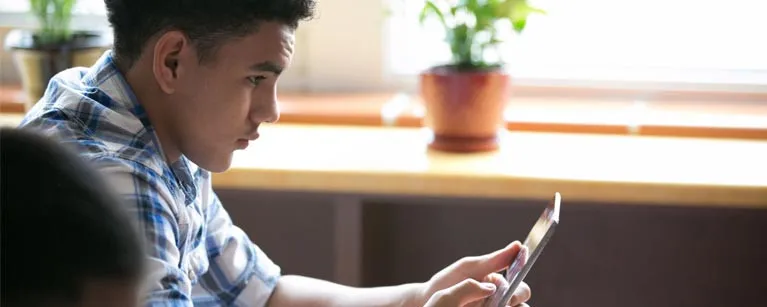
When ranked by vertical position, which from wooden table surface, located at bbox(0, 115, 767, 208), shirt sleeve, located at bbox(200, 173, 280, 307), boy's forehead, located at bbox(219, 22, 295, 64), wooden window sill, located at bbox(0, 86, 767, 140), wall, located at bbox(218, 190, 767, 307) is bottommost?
wall, located at bbox(218, 190, 767, 307)

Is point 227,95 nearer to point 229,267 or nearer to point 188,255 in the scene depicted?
point 188,255

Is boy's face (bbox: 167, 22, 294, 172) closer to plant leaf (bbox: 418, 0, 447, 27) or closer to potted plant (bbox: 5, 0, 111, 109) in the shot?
plant leaf (bbox: 418, 0, 447, 27)

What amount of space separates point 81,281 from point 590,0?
1572mm

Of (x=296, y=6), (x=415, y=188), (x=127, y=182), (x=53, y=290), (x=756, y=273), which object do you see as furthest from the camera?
(x=756, y=273)

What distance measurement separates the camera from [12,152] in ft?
2.37

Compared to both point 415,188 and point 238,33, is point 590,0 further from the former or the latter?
point 238,33

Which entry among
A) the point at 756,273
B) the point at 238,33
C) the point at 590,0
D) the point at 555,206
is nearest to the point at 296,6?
the point at 238,33

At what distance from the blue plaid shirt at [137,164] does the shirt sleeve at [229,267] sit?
0.06 m

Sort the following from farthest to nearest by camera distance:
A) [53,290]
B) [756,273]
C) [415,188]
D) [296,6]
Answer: [756,273], [415,188], [296,6], [53,290]

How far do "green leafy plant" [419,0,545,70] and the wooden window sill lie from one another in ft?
0.65

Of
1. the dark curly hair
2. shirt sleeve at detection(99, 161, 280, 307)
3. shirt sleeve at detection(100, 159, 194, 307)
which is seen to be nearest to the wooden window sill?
shirt sleeve at detection(99, 161, 280, 307)

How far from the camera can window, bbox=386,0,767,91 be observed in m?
2.08

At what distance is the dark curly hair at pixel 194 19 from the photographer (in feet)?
3.81

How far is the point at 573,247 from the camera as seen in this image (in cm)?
207
